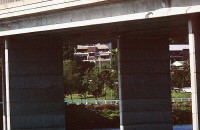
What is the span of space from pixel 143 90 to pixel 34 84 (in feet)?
26.0

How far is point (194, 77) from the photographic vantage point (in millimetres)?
23906

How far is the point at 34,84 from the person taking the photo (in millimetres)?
35500

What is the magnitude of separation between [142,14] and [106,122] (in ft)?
115

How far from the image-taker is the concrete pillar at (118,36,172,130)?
37250mm

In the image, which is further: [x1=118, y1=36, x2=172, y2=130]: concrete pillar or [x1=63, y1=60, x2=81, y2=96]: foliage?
[x1=63, y1=60, x2=81, y2=96]: foliage

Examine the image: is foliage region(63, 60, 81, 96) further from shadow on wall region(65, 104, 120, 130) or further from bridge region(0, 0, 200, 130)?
bridge region(0, 0, 200, 130)

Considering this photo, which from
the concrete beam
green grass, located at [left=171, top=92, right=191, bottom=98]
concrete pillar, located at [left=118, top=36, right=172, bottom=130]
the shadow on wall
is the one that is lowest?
the shadow on wall

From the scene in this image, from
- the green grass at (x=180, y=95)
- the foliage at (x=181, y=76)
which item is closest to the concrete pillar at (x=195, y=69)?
the foliage at (x=181, y=76)

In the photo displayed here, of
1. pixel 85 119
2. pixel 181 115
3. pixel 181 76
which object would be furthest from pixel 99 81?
pixel 85 119

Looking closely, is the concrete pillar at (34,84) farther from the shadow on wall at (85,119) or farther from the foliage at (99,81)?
the foliage at (99,81)

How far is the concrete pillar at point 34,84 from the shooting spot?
115 feet

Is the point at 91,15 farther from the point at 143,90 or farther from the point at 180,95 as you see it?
the point at 180,95

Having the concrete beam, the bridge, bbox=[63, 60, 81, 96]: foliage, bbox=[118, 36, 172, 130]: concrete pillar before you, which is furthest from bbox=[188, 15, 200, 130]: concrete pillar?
bbox=[63, 60, 81, 96]: foliage

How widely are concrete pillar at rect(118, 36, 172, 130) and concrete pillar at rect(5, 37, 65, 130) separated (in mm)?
4745
